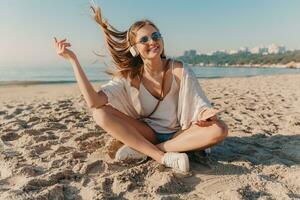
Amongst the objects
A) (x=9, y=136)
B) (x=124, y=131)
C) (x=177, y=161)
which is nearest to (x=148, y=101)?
(x=124, y=131)

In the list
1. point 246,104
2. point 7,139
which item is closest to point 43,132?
point 7,139

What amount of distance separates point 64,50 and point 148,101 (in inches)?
35.1

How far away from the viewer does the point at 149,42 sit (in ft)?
11.1

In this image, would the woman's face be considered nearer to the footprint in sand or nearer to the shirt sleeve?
the shirt sleeve

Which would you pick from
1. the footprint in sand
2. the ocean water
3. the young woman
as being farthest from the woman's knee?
the footprint in sand

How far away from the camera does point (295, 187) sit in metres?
2.86

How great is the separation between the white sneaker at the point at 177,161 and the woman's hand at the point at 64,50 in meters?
1.17

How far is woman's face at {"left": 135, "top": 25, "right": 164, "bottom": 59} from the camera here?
11.1ft

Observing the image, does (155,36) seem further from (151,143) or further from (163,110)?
(151,143)

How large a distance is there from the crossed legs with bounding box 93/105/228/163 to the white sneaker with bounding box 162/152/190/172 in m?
0.09

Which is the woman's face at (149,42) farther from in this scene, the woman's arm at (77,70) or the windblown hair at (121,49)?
the woman's arm at (77,70)

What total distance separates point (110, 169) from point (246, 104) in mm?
4343

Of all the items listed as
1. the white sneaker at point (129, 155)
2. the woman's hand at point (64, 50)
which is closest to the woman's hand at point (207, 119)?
the white sneaker at point (129, 155)

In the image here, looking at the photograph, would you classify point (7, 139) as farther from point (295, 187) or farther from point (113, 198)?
point (295, 187)
